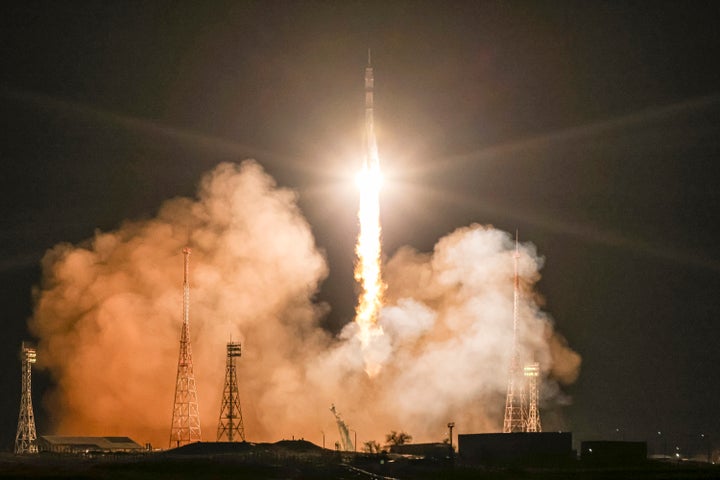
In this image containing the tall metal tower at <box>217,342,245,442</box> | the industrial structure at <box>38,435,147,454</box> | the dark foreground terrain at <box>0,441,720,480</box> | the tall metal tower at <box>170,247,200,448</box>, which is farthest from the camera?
the industrial structure at <box>38,435,147,454</box>

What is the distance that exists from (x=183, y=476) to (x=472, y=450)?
27368mm

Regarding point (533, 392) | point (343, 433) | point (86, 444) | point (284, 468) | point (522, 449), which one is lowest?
point (284, 468)

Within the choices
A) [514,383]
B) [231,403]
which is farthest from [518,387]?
[231,403]

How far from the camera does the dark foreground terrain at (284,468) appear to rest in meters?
116

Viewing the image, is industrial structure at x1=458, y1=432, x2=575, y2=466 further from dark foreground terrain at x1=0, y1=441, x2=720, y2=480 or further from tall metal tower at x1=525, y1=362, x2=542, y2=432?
tall metal tower at x1=525, y1=362, x2=542, y2=432

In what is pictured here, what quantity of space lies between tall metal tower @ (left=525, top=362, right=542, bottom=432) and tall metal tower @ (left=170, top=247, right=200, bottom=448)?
3180 centimetres

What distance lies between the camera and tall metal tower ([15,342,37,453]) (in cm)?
15212

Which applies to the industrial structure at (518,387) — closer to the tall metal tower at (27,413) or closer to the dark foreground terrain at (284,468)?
the dark foreground terrain at (284,468)

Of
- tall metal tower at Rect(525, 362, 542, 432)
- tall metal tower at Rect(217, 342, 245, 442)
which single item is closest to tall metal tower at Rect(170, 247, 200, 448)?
tall metal tower at Rect(217, 342, 245, 442)

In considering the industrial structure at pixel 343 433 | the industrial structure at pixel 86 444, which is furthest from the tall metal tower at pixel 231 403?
the industrial structure at pixel 86 444

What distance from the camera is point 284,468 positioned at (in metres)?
123

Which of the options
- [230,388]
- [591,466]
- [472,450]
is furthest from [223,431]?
[591,466]

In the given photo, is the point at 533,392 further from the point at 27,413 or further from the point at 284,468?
the point at 27,413

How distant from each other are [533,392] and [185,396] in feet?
109
